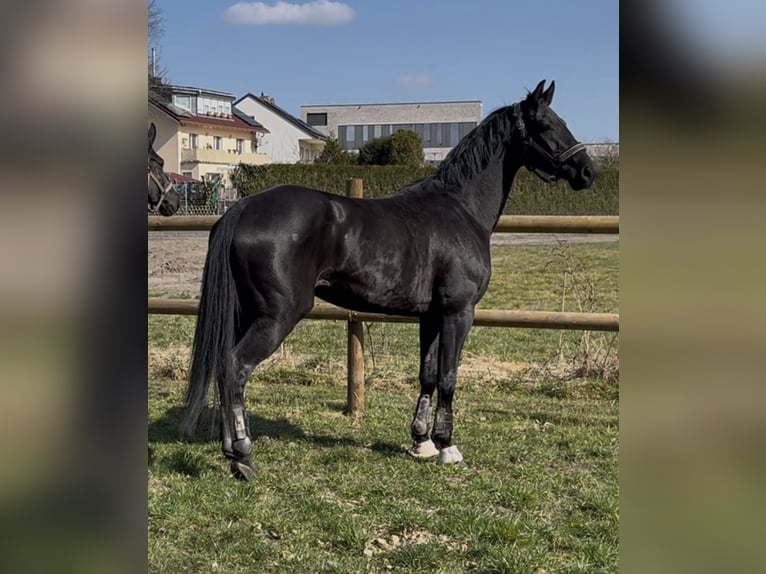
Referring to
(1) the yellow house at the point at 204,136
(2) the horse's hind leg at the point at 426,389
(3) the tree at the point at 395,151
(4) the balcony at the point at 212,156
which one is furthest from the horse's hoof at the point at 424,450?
(4) the balcony at the point at 212,156

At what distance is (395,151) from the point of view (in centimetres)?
4016

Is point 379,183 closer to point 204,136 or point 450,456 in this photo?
point 204,136

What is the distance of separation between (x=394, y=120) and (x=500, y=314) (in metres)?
69.7

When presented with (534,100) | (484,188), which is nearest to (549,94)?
(534,100)

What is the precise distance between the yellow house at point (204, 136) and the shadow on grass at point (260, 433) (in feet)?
127

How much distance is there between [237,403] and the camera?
13.2 feet

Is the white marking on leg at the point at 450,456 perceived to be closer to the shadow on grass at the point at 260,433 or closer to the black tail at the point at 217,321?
the shadow on grass at the point at 260,433

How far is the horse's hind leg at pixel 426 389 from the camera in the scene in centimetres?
471

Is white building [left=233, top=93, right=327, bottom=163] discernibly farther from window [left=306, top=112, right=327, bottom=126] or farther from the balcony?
window [left=306, top=112, right=327, bottom=126]
